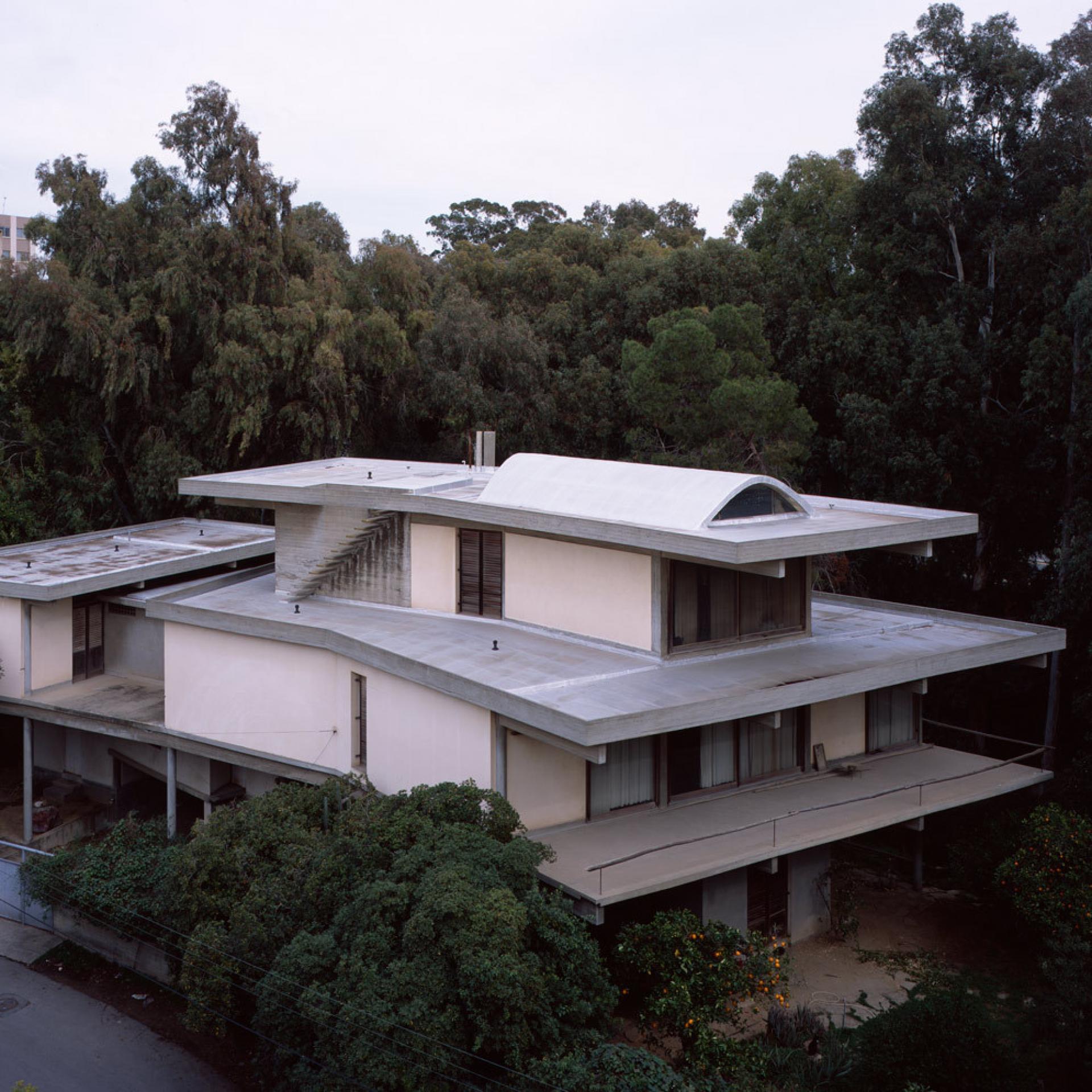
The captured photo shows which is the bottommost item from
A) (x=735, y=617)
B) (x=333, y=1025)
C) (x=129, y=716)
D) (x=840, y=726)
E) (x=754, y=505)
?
(x=333, y=1025)

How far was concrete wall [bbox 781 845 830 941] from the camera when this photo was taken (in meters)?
19.8

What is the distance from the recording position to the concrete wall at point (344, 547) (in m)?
23.1

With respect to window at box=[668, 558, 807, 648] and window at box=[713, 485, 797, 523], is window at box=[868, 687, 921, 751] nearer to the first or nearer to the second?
window at box=[668, 558, 807, 648]

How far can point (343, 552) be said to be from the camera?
931 inches

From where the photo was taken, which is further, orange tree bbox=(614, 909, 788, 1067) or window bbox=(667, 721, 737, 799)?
window bbox=(667, 721, 737, 799)

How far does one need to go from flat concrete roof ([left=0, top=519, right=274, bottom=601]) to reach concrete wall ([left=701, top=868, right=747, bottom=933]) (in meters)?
15.2

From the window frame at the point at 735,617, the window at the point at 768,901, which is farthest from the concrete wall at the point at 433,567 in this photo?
the window at the point at 768,901

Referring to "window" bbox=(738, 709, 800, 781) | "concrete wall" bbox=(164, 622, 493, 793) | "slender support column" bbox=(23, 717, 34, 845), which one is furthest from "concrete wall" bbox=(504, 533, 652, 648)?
"slender support column" bbox=(23, 717, 34, 845)

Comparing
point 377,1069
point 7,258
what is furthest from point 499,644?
point 7,258

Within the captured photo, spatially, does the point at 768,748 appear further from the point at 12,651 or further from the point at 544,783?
the point at 12,651

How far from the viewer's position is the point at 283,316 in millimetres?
35000

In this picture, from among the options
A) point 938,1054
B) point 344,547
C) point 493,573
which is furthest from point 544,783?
point 344,547

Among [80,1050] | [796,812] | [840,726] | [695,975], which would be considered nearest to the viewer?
[695,975]

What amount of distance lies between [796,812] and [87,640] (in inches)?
691
